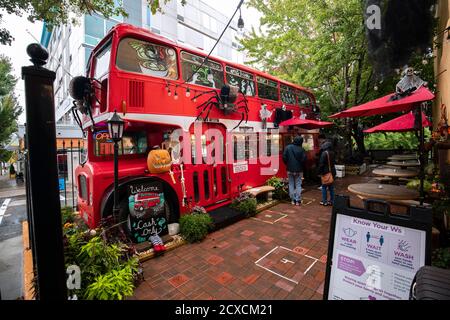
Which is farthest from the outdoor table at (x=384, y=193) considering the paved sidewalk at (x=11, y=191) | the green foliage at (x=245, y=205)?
the paved sidewalk at (x=11, y=191)

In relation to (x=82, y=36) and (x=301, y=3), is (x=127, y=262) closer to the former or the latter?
(x=301, y=3)

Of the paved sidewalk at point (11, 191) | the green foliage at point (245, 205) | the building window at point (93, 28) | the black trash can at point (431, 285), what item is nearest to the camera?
the black trash can at point (431, 285)

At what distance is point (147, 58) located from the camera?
4820mm

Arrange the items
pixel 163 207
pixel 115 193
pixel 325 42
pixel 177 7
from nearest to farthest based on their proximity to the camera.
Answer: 1. pixel 115 193
2. pixel 163 207
3. pixel 325 42
4. pixel 177 7

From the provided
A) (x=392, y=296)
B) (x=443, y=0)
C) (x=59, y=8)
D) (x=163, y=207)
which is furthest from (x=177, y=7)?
(x=392, y=296)

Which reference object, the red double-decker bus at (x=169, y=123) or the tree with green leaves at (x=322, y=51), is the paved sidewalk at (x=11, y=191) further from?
the tree with green leaves at (x=322, y=51)

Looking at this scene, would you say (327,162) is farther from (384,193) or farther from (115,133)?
(115,133)

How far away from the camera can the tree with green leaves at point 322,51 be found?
28.5ft

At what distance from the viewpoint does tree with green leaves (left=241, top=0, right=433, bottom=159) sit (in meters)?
8.67

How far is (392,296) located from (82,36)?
19.1m

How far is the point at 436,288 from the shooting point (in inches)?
58.0

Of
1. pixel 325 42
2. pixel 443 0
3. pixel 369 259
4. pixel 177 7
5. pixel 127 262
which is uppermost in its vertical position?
pixel 177 7

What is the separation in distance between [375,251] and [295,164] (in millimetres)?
5034

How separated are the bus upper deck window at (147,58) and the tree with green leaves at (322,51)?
7.43 m
